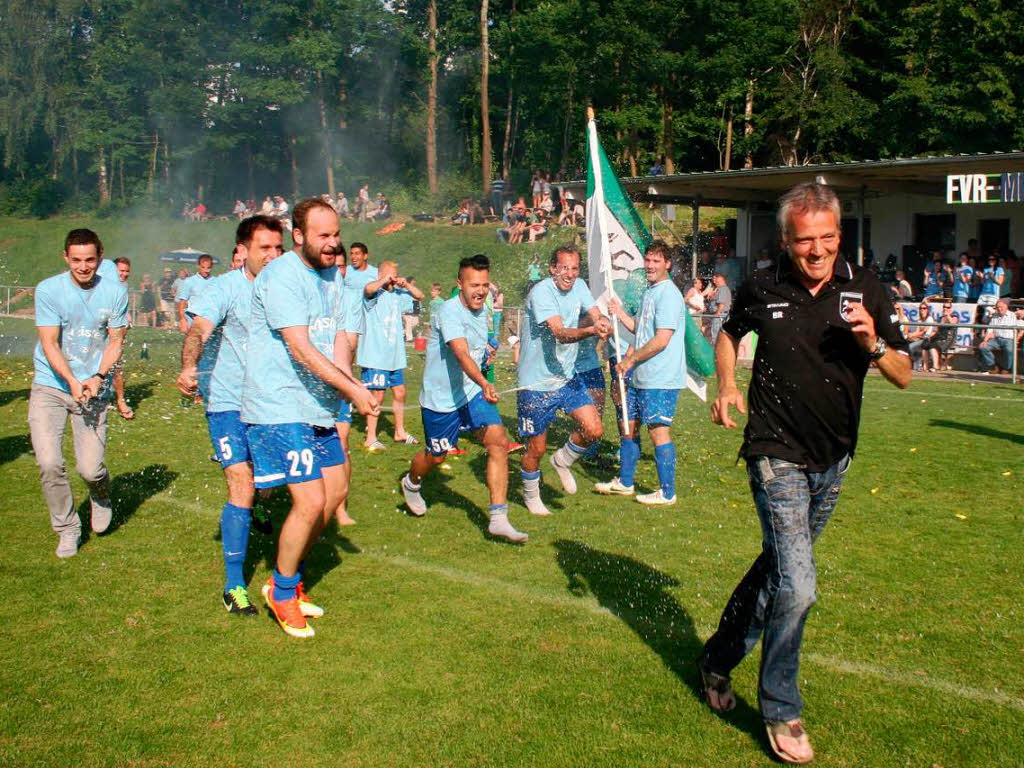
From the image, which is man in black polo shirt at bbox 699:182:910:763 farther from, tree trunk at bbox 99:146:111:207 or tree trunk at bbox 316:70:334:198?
tree trunk at bbox 99:146:111:207

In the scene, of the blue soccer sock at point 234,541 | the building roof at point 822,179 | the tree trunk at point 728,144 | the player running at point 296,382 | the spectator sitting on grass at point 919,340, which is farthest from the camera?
the tree trunk at point 728,144

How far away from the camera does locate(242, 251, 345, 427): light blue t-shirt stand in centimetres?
472

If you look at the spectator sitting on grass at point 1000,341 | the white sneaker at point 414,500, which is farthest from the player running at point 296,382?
the spectator sitting on grass at point 1000,341

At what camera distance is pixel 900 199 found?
24844mm

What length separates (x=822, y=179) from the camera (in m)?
20.5

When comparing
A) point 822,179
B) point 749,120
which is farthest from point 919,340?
point 749,120

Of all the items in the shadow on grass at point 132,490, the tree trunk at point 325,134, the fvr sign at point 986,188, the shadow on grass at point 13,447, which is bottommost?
the shadow on grass at point 132,490

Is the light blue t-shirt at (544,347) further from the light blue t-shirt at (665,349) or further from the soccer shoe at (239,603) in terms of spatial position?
the soccer shoe at (239,603)

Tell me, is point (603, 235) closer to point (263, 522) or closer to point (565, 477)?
point (565, 477)

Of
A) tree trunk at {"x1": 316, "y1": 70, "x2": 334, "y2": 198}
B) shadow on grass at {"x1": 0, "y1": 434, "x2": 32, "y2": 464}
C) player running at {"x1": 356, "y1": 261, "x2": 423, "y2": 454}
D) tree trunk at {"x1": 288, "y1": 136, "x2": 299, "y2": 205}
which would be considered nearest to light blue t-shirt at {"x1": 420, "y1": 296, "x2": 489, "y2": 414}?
player running at {"x1": 356, "y1": 261, "x2": 423, "y2": 454}

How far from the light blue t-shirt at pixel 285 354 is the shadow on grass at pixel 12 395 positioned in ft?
32.2

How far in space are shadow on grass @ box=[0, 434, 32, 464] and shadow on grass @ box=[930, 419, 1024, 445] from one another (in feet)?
32.8

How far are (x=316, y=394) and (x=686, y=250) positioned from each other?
25.8 m

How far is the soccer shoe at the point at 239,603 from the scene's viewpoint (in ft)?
17.2
